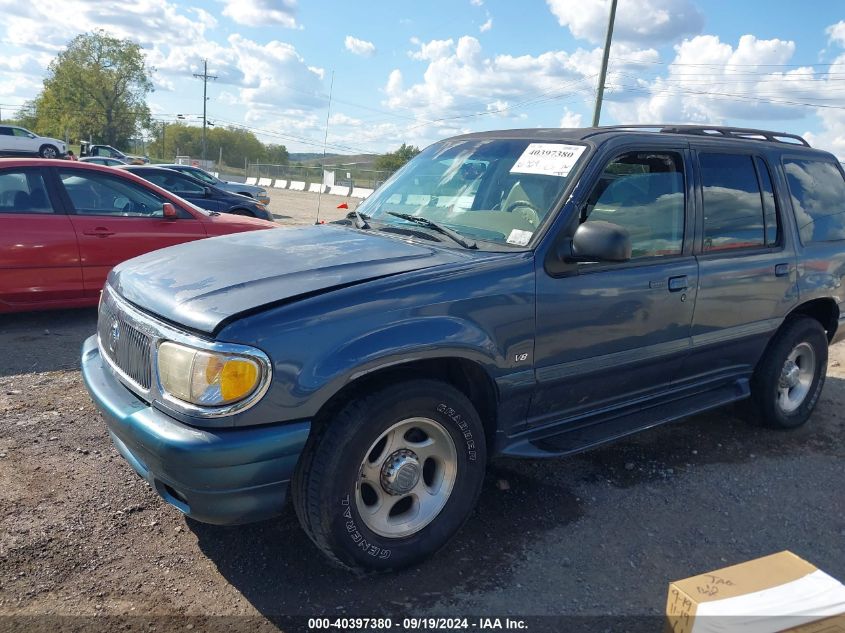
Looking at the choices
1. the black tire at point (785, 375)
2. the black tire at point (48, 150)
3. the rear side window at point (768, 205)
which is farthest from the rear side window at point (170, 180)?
the black tire at point (48, 150)

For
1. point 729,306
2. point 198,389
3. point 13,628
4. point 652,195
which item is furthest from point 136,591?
point 729,306

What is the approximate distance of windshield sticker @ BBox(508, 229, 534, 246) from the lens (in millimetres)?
3271

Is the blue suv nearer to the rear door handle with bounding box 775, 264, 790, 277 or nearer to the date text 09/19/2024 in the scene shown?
the rear door handle with bounding box 775, 264, 790, 277

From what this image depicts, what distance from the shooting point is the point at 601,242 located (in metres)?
3.09

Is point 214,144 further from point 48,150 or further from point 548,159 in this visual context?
point 548,159

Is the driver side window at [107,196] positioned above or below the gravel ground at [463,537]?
above

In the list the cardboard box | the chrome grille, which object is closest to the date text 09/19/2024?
the cardboard box

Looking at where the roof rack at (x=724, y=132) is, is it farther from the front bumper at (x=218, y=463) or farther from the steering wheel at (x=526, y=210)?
the front bumper at (x=218, y=463)

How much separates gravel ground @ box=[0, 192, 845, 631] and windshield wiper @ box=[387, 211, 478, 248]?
4.48 feet

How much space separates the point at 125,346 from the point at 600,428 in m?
2.35

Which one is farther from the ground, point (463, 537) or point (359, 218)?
point (359, 218)

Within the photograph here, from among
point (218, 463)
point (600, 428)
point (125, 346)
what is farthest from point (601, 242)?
point (125, 346)

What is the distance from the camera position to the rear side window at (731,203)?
3959mm

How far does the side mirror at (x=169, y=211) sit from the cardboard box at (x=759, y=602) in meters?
6.12
